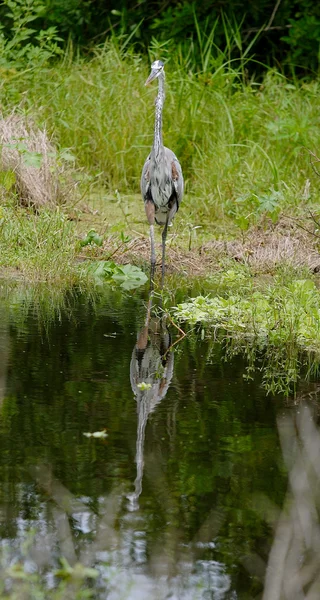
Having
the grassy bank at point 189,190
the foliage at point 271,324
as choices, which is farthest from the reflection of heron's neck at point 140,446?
the grassy bank at point 189,190

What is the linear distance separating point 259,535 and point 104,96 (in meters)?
8.32

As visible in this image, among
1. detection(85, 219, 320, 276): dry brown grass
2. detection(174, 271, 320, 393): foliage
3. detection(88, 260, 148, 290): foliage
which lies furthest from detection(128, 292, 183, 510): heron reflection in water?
detection(85, 219, 320, 276): dry brown grass

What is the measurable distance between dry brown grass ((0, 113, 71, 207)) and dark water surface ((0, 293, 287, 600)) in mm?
3473

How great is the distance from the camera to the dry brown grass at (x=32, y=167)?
910 cm

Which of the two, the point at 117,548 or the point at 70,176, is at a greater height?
the point at 117,548

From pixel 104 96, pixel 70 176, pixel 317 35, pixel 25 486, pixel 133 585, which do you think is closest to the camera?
pixel 133 585

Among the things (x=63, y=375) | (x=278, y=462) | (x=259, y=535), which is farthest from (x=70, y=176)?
(x=259, y=535)

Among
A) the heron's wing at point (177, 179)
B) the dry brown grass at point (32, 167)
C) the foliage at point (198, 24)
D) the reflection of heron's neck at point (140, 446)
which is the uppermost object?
the reflection of heron's neck at point (140, 446)

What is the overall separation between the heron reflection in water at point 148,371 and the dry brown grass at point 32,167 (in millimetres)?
2948

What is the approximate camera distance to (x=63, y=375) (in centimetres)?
495

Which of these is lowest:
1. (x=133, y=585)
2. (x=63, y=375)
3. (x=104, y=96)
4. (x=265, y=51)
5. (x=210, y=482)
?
(x=265, y=51)

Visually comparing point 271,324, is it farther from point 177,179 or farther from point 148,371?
point 177,179

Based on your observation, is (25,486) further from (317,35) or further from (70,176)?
(317,35)

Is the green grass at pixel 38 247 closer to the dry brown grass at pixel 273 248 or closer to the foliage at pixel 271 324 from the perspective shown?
the foliage at pixel 271 324
